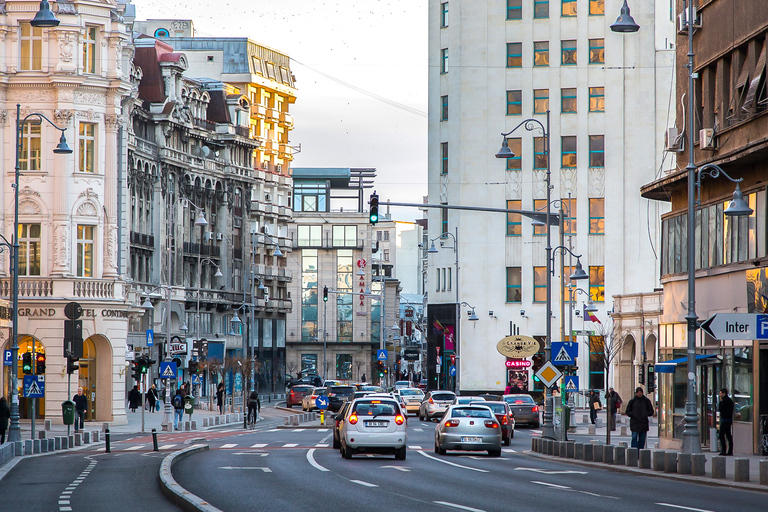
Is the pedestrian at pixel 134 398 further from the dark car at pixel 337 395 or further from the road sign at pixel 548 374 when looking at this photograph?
the road sign at pixel 548 374

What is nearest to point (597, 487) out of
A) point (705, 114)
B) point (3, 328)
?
point (705, 114)

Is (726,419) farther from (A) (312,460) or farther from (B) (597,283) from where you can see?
(B) (597,283)

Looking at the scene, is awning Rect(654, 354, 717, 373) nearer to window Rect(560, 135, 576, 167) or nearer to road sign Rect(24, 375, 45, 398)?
road sign Rect(24, 375, 45, 398)

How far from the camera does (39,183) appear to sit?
174 ft

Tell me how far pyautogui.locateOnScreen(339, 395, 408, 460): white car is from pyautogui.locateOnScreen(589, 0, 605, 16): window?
51935mm

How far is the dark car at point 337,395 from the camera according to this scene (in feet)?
203

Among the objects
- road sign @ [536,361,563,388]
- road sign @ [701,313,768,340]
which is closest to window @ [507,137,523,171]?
road sign @ [536,361,563,388]

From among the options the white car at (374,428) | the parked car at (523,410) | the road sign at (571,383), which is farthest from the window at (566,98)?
the white car at (374,428)

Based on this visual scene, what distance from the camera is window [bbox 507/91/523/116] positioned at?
7688 centimetres

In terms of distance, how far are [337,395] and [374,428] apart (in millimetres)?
33118

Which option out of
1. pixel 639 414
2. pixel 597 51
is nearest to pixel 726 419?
pixel 639 414

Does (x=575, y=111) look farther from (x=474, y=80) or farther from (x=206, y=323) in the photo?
(x=206, y=323)

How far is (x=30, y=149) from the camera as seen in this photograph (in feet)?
175

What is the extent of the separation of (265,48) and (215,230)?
24674 millimetres
